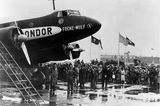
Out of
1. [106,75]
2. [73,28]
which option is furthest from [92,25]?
[106,75]

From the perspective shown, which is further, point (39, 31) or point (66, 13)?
point (66, 13)

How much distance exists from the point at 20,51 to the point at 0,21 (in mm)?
2526

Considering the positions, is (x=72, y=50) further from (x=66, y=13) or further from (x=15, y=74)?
(x=15, y=74)

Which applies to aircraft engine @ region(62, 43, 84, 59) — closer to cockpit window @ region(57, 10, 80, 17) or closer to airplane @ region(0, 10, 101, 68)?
airplane @ region(0, 10, 101, 68)

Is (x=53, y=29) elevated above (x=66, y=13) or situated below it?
below

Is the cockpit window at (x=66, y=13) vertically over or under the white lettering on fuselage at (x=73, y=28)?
over

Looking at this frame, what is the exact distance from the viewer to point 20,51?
16156 mm

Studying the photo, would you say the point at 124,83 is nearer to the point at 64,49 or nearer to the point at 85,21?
the point at 64,49

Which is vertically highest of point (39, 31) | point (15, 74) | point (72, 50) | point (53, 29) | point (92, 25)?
point (92, 25)

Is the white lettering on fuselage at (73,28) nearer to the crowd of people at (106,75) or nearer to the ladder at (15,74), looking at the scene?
the crowd of people at (106,75)

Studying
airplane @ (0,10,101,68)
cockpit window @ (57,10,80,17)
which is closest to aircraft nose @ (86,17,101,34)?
airplane @ (0,10,101,68)

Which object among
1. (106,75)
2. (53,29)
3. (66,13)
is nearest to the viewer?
(53,29)

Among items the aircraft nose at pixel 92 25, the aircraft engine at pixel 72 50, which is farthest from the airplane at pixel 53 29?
the aircraft engine at pixel 72 50

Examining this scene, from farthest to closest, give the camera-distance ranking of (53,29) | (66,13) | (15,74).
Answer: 1. (66,13)
2. (53,29)
3. (15,74)
